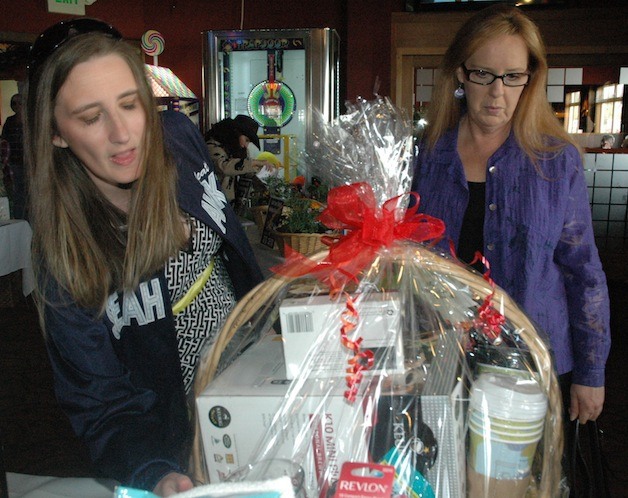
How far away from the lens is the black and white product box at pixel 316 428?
2.14 feet

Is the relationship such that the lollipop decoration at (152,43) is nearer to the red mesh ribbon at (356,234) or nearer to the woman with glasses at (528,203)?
the woman with glasses at (528,203)

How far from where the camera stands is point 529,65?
127 centimetres

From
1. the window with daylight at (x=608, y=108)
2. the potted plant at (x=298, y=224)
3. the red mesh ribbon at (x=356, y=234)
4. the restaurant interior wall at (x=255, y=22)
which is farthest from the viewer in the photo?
the window with daylight at (x=608, y=108)

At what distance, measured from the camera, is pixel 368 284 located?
745 mm

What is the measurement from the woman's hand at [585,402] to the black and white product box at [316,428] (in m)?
0.73

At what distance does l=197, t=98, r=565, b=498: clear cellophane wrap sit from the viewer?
0.65 metres

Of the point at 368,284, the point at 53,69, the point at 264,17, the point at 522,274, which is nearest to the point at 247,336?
the point at 368,284

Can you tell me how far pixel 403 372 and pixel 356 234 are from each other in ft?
0.61

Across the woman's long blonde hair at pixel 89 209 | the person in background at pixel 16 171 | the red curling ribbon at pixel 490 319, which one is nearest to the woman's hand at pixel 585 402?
the red curling ribbon at pixel 490 319

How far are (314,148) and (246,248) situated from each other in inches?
11.5

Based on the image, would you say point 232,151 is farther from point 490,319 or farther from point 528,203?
point 490,319

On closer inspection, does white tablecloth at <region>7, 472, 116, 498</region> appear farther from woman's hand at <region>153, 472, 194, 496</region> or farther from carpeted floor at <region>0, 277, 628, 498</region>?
carpeted floor at <region>0, 277, 628, 498</region>

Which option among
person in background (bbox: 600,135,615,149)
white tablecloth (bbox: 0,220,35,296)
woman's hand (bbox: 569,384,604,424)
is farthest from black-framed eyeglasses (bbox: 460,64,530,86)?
person in background (bbox: 600,135,615,149)

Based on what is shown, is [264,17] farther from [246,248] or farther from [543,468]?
[543,468]
